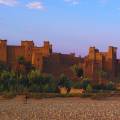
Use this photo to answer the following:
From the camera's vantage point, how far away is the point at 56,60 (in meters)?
82.9

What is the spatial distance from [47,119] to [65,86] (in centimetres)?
3701

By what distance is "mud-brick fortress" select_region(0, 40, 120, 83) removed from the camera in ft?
267

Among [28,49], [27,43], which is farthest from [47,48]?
[28,49]

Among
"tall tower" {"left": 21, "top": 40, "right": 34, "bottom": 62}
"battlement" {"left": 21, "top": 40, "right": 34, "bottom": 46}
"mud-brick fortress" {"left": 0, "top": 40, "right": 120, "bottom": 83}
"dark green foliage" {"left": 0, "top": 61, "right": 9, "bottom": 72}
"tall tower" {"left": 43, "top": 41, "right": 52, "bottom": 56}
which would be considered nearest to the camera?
"dark green foliage" {"left": 0, "top": 61, "right": 9, "bottom": 72}

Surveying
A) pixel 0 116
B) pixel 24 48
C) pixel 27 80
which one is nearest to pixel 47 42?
pixel 24 48

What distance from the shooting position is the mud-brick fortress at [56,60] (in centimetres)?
8150

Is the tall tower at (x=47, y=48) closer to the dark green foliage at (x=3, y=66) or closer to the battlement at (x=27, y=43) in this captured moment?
the battlement at (x=27, y=43)

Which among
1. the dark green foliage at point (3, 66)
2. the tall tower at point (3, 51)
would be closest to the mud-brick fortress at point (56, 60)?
the tall tower at point (3, 51)

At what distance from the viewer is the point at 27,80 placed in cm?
6334

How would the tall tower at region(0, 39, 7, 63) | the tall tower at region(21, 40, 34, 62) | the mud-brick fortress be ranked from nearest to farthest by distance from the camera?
the tall tower at region(0, 39, 7, 63) < the mud-brick fortress < the tall tower at region(21, 40, 34, 62)

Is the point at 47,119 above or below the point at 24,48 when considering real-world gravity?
below

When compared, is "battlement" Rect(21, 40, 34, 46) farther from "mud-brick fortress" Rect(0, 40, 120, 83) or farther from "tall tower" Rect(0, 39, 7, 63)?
"tall tower" Rect(0, 39, 7, 63)

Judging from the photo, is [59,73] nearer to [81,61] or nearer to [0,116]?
[81,61]

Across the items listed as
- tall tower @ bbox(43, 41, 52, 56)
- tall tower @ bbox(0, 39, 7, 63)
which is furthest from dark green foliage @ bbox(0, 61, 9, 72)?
tall tower @ bbox(43, 41, 52, 56)
